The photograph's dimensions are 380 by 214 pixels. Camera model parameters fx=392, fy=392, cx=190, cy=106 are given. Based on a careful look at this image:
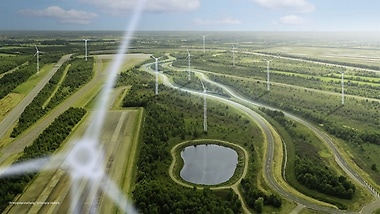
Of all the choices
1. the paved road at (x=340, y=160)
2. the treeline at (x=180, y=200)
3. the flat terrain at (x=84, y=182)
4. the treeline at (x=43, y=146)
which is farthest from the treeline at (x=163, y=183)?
the paved road at (x=340, y=160)

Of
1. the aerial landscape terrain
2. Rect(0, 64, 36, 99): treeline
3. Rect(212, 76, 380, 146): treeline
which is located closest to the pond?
the aerial landscape terrain

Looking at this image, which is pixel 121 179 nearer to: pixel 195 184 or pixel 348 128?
pixel 195 184

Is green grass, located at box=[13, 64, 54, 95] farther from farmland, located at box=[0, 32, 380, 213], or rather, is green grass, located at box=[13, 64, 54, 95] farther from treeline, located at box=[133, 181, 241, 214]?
treeline, located at box=[133, 181, 241, 214]

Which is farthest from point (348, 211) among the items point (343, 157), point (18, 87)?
point (18, 87)

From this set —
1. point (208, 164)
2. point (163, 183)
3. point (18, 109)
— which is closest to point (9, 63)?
point (18, 109)

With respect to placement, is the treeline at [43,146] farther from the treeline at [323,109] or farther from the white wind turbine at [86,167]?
the treeline at [323,109]

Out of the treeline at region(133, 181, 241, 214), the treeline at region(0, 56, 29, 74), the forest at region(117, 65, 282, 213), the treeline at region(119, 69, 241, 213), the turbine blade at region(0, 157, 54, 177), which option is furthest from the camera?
the treeline at region(0, 56, 29, 74)
